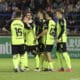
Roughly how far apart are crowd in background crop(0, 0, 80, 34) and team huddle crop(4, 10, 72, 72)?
7.13 meters

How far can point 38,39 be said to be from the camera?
17.0m

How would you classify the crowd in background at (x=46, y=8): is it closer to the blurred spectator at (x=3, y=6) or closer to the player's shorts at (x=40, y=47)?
the blurred spectator at (x=3, y=6)

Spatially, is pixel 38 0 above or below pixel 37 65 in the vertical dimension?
above

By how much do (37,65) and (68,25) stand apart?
832 cm

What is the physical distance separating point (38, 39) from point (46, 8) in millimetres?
9297

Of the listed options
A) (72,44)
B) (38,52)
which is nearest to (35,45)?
(38,52)

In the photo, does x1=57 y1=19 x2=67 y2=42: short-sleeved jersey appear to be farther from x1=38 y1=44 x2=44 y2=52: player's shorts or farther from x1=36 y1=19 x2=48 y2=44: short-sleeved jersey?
x1=38 y1=44 x2=44 y2=52: player's shorts

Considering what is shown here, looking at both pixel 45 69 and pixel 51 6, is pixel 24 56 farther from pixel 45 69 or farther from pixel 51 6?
pixel 51 6

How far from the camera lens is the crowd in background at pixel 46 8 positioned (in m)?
24.8

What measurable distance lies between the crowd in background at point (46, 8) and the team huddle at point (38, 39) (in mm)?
7134

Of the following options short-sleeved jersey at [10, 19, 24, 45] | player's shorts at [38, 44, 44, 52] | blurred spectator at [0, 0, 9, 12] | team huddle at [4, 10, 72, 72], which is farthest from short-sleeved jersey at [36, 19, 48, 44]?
blurred spectator at [0, 0, 9, 12]

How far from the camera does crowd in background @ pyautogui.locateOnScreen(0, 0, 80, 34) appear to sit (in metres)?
24.8

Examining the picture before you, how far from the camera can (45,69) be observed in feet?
56.2

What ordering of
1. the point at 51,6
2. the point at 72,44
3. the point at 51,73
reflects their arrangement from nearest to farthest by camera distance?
the point at 51,73
the point at 72,44
the point at 51,6
